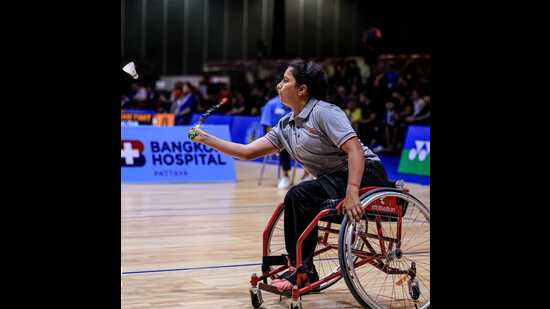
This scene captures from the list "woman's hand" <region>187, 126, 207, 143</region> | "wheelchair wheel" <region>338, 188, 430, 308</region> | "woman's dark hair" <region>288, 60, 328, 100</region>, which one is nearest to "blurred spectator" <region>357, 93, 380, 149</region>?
"wheelchair wheel" <region>338, 188, 430, 308</region>

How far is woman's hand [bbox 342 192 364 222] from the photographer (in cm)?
392

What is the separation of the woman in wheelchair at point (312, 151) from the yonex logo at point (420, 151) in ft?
24.6

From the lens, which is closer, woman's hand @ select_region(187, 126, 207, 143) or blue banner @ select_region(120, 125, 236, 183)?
woman's hand @ select_region(187, 126, 207, 143)

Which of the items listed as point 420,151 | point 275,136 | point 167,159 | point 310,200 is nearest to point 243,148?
point 275,136

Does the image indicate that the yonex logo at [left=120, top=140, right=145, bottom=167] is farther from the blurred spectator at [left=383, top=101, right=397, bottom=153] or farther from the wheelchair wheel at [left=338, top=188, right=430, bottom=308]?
the wheelchair wheel at [left=338, top=188, right=430, bottom=308]

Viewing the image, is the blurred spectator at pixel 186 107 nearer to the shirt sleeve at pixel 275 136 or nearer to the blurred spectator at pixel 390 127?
the blurred spectator at pixel 390 127

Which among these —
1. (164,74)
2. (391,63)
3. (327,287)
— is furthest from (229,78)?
(327,287)

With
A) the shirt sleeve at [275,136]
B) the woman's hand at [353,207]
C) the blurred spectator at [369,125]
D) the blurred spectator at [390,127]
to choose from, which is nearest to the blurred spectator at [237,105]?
the blurred spectator at [369,125]

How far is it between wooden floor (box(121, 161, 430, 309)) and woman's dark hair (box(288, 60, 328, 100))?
112cm
